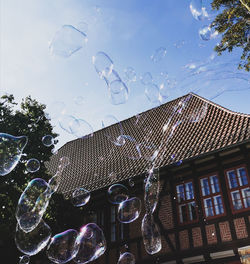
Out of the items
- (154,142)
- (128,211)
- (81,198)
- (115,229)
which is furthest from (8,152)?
(154,142)

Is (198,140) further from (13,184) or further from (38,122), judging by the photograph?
(13,184)

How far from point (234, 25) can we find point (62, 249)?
22.7 feet

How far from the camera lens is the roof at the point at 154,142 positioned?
27.6 feet

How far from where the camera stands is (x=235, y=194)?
24.1 feet

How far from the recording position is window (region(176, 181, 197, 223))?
7737mm

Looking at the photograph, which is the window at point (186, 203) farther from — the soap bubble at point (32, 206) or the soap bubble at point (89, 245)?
the soap bubble at point (32, 206)

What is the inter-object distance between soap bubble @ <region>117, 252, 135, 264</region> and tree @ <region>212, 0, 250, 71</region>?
608 cm

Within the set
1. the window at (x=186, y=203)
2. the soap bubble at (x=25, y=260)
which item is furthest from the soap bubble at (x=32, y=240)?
the window at (x=186, y=203)

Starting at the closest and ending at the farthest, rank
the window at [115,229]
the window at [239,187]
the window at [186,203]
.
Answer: the window at [239,187] → the window at [186,203] → the window at [115,229]

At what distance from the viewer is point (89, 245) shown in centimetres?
532

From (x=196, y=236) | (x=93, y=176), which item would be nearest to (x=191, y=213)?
(x=196, y=236)

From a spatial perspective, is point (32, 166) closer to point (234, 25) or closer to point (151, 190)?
point (151, 190)

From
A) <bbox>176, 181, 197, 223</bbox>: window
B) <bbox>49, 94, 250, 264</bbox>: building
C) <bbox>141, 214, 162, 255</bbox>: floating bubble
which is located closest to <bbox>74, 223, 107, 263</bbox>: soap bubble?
<bbox>141, 214, 162, 255</bbox>: floating bubble

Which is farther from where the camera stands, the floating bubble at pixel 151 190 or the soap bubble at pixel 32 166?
the floating bubble at pixel 151 190
